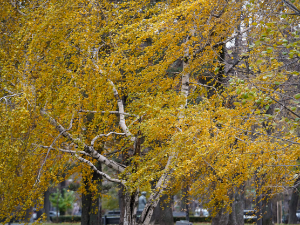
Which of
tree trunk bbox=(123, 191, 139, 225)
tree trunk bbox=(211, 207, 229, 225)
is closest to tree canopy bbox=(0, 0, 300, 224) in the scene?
tree trunk bbox=(123, 191, 139, 225)

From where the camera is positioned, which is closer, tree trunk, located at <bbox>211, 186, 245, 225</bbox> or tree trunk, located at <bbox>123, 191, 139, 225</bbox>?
tree trunk, located at <bbox>123, 191, 139, 225</bbox>

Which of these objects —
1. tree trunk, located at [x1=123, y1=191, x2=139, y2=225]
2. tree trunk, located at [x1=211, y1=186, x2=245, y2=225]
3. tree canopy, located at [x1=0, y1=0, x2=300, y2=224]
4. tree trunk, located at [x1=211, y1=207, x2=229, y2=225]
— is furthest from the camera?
tree trunk, located at [x1=211, y1=186, x2=245, y2=225]

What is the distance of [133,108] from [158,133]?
991mm

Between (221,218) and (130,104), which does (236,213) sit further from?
(130,104)

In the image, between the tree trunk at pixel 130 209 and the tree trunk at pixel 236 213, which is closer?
the tree trunk at pixel 130 209

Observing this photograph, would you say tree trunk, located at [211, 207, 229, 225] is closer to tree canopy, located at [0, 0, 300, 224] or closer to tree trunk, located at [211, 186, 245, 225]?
tree trunk, located at [211, 186, 245, 225]

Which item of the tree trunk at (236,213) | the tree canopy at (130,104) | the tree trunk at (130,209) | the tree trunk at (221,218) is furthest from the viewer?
the tree trunk at (236,213)

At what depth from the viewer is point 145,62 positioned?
8477mm

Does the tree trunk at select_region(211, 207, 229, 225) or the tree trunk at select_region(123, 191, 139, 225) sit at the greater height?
the tree trunk at select_region(123, 191, 139, 225)

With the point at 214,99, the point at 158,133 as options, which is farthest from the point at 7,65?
the point at 214,99

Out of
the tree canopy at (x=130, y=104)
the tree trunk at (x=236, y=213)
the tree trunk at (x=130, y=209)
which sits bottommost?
the tree trunk at (x=236, y=213)

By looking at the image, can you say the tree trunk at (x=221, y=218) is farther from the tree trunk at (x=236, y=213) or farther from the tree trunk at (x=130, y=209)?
the tree trunk at (x=130, y=209)

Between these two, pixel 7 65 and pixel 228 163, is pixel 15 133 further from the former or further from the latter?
pixel 228 163

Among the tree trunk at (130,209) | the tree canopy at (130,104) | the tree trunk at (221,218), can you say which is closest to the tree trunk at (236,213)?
the tree trunk at (221,218)
